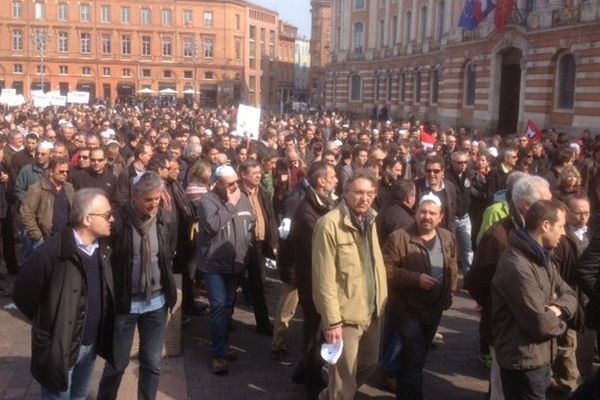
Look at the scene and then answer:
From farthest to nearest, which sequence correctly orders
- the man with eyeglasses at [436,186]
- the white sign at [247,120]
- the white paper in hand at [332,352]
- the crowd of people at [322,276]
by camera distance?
the white sign at [247,120], the man with eyeglasses at [436,186], the white paper in hand at [332,352], the crowd of people at [322,276]

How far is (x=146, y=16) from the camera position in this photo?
248ft

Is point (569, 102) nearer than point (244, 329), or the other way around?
point (244, 329)

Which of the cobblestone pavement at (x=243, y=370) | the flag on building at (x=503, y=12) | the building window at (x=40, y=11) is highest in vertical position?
the building window at (x=40, y=11)

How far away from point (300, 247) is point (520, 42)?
27.3 meters

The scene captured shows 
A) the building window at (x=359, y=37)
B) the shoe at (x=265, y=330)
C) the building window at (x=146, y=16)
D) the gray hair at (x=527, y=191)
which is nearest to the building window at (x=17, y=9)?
the building window at (x=146, y=16)

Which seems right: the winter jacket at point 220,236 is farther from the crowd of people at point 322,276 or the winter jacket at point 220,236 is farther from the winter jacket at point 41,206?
the winter jacket at point 41,206

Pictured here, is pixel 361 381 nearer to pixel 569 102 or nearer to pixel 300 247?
pixel 300 247

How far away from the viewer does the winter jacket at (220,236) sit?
235 inches

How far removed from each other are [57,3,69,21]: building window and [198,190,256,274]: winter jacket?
7340cm

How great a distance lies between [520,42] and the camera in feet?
98.4

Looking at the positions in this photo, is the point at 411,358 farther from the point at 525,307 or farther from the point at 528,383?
the point at 525,307

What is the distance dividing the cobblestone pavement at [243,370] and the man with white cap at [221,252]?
0.28 meters

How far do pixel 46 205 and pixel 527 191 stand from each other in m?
4.63

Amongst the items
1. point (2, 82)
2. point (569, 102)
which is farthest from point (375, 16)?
point (2, 82)
